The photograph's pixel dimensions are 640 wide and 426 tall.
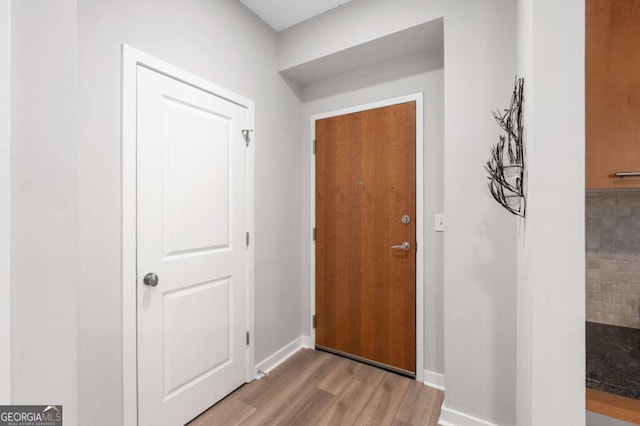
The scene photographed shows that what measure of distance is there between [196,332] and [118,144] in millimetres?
1151

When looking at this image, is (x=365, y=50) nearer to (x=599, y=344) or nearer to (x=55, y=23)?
(x=55, y=23)

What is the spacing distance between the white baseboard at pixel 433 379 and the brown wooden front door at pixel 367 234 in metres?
0.10

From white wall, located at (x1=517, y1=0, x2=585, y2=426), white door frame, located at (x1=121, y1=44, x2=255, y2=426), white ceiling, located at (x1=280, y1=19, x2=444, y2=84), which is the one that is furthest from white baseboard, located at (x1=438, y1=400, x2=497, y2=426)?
white ceiling, located at (x1=280, y1=19, x2=444, y2=84)

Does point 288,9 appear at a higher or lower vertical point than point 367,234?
higher

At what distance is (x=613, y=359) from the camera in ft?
3.43

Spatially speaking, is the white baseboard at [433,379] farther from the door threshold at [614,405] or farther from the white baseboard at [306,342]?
the door threshold at [614,405]

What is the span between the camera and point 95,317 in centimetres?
127

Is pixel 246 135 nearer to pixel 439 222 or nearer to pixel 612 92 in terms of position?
pixel 439 222

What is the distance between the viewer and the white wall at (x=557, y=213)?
31.4 inches

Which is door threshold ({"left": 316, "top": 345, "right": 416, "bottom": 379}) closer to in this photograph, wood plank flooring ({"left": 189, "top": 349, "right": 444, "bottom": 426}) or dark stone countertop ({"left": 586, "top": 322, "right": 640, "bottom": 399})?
wood plank flooring ({"left": 189, "top": 349, "right": 444, "bottom": 426})

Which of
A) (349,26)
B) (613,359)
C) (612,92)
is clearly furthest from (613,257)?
(349,26)

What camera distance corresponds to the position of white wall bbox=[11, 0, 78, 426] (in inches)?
25.1

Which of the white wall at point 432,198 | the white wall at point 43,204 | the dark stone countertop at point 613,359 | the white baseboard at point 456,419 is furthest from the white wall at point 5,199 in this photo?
the white wall at point 432,198

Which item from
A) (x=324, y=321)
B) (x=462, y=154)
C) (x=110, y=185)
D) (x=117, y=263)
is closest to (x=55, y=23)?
(x=110, y=185)
